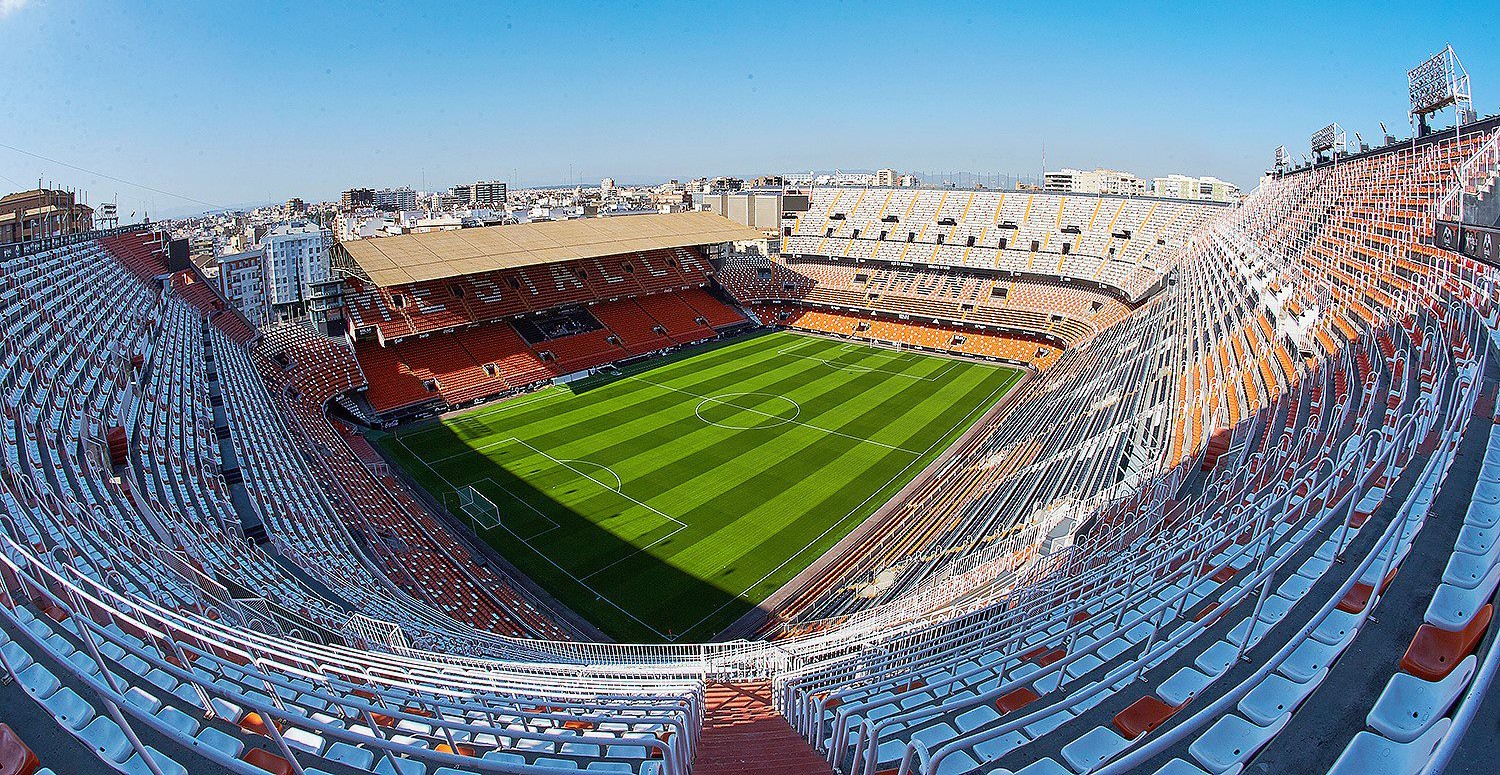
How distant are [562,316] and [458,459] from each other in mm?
16250

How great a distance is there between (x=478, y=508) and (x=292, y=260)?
7248cm

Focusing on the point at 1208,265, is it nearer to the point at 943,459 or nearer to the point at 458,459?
the point at 943,459

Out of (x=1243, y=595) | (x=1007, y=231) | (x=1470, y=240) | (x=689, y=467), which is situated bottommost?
(x=689, y=467)

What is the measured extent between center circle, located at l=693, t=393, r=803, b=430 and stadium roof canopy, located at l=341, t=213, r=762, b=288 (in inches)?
496

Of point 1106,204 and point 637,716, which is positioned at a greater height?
point 1106,204

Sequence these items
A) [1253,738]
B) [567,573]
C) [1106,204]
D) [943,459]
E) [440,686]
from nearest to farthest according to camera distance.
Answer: [1253,738] < [440,686] < [567,573] < [943,459] < [1106,204]

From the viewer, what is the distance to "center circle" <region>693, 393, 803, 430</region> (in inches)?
1228

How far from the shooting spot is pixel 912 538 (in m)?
20.9

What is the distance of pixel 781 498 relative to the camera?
79.8 feet

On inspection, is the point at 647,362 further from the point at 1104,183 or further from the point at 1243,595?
the point at 1104,183

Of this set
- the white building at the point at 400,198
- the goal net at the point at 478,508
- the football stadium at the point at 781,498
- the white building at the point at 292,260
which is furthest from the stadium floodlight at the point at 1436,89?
the white building at the point at 400,198

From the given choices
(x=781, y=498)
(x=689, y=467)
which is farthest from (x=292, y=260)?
(x=781, y=498)

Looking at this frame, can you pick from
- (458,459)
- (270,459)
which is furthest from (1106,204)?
(270,459)

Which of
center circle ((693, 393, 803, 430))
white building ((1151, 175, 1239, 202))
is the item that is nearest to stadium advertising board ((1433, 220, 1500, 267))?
center circle ((693, 393, 803, 430))
